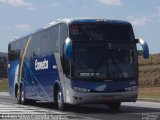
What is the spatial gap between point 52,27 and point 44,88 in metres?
3.13

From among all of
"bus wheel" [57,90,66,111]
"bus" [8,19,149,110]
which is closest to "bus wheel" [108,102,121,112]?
"bus" [8,19,149,110]

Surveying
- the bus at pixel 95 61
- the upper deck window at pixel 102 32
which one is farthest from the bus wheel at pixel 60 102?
the upper deck window at pixel 102 32

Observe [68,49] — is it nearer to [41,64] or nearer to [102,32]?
[102,32]

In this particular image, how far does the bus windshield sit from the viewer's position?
21.5 m

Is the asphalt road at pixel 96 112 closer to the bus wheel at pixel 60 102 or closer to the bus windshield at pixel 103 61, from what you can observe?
the bus wheel at pixel 60 102

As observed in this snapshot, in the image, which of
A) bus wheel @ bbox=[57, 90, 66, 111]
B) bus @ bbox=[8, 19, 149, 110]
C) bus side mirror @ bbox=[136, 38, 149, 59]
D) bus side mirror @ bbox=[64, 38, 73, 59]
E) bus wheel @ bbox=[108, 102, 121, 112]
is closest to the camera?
bus side mirror @ bbox=[64, 38, 73, 59]

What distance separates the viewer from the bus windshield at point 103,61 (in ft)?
70.4

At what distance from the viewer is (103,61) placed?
70.9ft

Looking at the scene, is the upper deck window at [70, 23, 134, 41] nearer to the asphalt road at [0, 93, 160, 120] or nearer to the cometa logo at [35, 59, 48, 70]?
the asphalt road at [0, 93, 160, 120]

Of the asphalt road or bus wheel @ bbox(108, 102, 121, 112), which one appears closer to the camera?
the asphalt road

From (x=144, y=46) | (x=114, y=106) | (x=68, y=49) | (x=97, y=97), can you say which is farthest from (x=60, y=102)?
Answer: (x=144, y=46)

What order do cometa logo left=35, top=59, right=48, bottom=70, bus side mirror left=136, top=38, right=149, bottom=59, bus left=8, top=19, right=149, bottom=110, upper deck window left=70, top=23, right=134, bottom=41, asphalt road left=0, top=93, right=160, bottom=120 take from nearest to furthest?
asphalt road left=0, top=93, right=160, bottom=120 < bus side mirror left=136, top=38, right=149, bottom=59 < bus left=8, top=19, right=149, bottom=110 < upper deck window left=70, top=23, right=134, bottom=41 < cometa logo left=35, top=59, right=48, bottom=70


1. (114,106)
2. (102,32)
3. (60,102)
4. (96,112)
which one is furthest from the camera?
(114,106)

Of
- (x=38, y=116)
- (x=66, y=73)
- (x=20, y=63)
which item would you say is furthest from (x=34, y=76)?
(x=38, y=116)
